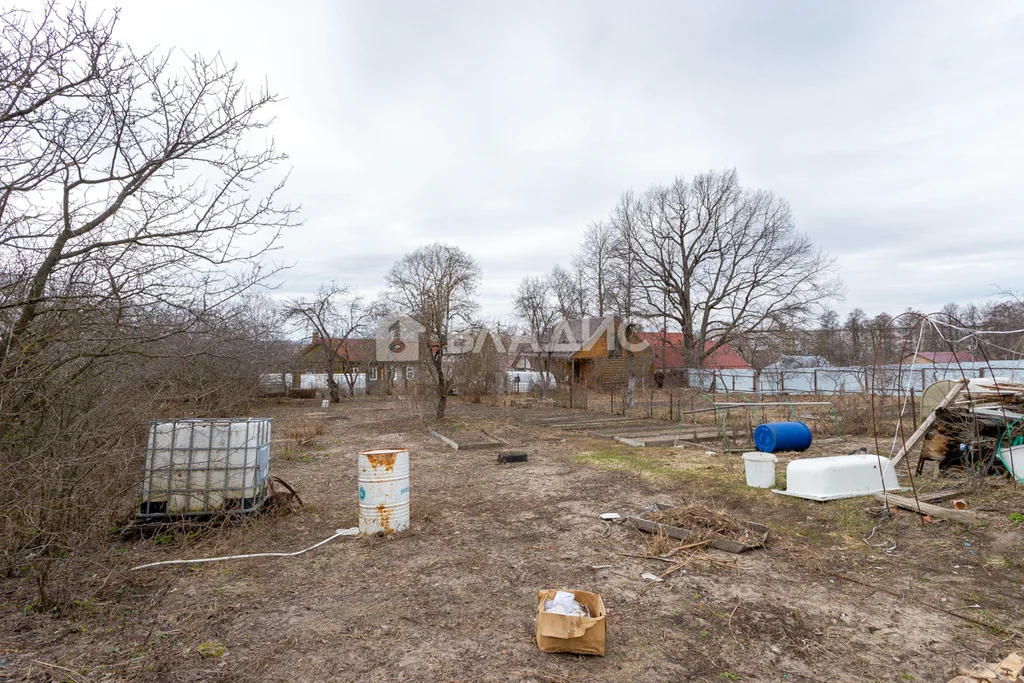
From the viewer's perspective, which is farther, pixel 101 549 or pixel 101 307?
pixel 101 549

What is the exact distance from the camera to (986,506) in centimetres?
655

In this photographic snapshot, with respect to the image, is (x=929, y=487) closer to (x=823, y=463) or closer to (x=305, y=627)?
(x=823, y=463)

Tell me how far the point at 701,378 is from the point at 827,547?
98.7ft

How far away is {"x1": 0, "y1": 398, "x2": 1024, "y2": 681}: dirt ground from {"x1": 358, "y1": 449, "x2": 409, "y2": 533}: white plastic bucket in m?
0.21

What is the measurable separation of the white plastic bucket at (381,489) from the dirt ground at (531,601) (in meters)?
0.21

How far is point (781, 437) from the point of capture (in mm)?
10875

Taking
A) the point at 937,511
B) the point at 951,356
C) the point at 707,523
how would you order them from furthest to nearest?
the point at 951,356, the point at 937,511, the point at 707,523

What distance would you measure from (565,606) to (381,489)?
2934 millimetres

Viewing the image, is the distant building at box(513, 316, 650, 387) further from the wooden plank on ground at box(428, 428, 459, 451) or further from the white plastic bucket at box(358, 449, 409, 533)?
the white plastic bucket at box(358, 449, 409, 533)

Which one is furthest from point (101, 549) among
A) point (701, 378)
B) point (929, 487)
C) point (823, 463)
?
point (701, 378)

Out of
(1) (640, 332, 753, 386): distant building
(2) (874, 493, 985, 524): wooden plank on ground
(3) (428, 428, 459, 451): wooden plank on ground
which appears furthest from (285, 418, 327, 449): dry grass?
(1) (640, 332, 753, 386): distant building

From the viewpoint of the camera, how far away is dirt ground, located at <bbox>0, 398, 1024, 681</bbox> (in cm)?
353

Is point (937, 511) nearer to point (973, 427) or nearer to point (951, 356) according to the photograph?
point (973, 427)

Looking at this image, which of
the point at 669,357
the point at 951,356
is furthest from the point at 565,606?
the point at 669,357
